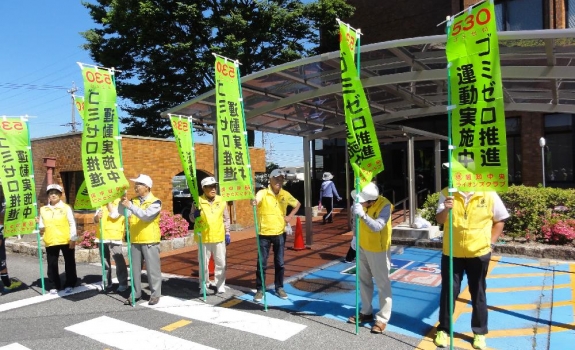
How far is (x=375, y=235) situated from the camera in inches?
186

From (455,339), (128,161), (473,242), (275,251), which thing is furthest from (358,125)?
(128,161)

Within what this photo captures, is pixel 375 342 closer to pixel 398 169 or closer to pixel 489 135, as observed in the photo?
pixel 489 135

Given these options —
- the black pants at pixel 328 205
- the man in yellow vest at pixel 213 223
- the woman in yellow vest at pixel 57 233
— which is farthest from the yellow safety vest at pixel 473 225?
the black pants at pixel 328 205

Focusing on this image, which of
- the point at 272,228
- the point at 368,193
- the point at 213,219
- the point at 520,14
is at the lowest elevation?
the point at 272,228

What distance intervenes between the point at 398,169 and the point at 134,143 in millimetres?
10974

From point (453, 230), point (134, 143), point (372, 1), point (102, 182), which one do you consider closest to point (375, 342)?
point (453, 230)

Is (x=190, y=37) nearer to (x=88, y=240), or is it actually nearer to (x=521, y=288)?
(x=88, y=240)

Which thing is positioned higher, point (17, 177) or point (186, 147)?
point (186, 147)

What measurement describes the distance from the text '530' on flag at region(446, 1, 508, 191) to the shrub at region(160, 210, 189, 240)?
775 centimetres

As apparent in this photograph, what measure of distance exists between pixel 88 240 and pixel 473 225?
8379mm

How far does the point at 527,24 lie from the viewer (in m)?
15.1

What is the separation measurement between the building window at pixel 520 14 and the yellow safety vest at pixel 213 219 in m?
14.0

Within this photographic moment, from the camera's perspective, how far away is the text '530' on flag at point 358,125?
15.6 ft

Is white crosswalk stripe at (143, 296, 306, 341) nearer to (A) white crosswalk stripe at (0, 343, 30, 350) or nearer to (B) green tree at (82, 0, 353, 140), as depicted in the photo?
(A) white crosswalk stripe at (0, 343, 30, 350)
